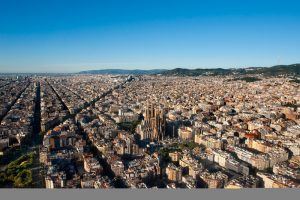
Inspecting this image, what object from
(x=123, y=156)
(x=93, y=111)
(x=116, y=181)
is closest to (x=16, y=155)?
(x=123, y=156)

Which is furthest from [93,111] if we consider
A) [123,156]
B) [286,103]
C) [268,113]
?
[286,103]

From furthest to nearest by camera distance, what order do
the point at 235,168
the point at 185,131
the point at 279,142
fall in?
the point at 185,131 → the point at 279,142 → the point at 235,168

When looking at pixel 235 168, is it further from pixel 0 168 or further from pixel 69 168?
pixel 0 168

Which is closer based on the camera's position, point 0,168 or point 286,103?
point 0,168

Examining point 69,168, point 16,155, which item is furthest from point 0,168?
point 69,168

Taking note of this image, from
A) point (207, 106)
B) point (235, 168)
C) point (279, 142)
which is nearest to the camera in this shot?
point (235, 168)

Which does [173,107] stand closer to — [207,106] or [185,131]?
[207,106]

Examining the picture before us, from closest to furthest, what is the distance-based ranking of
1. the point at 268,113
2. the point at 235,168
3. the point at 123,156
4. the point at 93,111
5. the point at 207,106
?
1. the point at 235,168
2. the point at 123,156
3. the point at 268,113
4. the point at 93,111
5. the point at 207,106

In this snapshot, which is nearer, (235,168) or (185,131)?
(235,168)

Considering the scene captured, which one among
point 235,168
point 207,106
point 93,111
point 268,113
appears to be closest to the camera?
point 235,168
